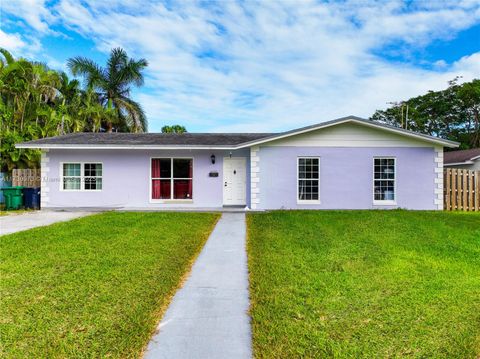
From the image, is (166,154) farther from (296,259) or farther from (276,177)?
(296,259)

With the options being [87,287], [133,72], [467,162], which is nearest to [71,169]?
[87,287]

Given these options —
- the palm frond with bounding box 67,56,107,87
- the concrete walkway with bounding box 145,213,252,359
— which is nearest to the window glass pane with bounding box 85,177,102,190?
the concrete walkway with bounding box 145,213,252,359

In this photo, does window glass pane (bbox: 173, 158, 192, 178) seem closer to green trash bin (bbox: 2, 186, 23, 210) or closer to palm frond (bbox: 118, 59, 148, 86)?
green trash bin (bbox: 2, 186, 23, 210)

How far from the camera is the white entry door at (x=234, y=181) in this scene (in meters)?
12.8

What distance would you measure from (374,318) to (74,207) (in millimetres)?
13002

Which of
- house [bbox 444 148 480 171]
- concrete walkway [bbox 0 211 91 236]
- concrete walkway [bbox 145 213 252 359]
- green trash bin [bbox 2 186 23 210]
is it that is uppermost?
house [bbox 444 148 480 171]

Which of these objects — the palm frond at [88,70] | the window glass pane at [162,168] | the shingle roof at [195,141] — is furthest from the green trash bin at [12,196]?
the palm frond at [88,70]

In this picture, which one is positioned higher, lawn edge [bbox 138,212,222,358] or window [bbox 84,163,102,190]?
window [bbox 84,163,102,190]

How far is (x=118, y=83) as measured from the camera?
24.1m

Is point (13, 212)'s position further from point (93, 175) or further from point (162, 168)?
point (162, 168)

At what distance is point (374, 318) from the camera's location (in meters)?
3.06

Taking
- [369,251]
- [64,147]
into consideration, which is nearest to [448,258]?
[369,251]

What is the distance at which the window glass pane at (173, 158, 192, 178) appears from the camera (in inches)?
508

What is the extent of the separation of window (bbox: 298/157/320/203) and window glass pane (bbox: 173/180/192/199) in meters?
4.88
